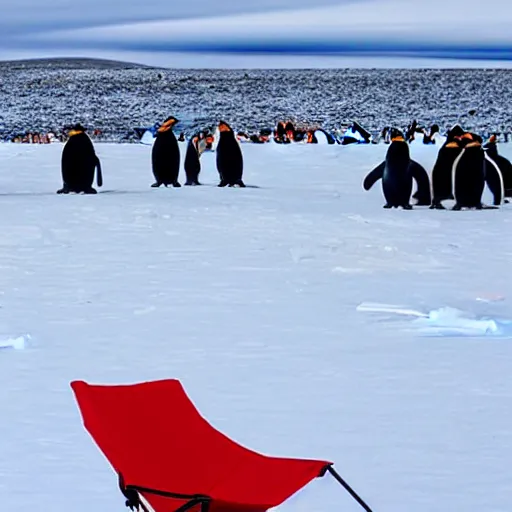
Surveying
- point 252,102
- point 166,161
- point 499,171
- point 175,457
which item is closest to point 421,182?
point 499,171

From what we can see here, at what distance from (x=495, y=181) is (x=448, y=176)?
427 mm

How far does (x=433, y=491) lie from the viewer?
2.31m

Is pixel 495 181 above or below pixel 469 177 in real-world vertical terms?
below

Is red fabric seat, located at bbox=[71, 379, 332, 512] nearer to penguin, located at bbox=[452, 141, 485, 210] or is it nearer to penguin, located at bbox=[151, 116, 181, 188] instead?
penguin, located at bbox=[452, 141, 485, 210]

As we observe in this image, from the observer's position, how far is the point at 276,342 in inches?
147

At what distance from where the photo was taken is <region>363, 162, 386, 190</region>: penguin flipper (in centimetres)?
915

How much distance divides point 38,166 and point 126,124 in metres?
18.3

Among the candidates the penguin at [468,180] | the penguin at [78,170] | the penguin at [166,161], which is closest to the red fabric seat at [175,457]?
the penguin at [468,180]

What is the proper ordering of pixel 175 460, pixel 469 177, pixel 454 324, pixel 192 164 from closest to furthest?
pixel 175 460 → pixel 454 324 → pixel 469 177 → pixel 192 164

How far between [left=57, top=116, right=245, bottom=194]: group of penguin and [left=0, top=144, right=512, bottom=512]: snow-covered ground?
1.39m

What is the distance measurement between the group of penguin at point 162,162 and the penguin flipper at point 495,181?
225 centimetres

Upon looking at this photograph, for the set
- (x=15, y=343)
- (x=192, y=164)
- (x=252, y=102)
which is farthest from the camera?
(x=252, y=102)

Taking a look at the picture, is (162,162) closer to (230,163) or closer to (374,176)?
(230,163)

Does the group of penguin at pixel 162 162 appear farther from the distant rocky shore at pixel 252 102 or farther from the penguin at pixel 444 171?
the distant rocky shore at pixel 252 102
